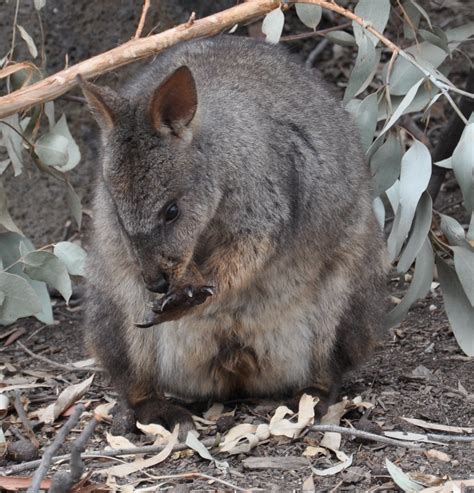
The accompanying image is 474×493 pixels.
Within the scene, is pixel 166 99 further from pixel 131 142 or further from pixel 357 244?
pixel 357 244

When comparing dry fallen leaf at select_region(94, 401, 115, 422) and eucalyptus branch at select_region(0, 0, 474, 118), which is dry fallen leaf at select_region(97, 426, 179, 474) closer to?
dry fallen leaf at select_region(94, 401, 115, 422)

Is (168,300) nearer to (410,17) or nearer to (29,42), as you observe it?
(29,42)

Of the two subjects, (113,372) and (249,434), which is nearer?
(249,434)

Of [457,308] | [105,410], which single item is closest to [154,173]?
[105,410]

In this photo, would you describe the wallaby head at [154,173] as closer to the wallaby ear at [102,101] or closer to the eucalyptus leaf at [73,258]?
the wallaby ear at [102,101]

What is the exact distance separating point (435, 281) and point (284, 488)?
248cm

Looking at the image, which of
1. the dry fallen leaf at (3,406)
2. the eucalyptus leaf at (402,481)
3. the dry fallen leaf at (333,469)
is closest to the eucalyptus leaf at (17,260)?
the dry fallen leaf at (3,406)

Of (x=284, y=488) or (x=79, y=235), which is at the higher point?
(x=284, y=488)

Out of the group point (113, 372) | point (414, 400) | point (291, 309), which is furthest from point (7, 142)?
point (414, 400)

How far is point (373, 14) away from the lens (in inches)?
184

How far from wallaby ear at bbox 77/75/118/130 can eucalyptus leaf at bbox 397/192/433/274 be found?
144cm

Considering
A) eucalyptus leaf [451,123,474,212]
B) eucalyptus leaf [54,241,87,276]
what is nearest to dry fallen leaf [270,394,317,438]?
eucalyptus leaf [451,123,474,212]

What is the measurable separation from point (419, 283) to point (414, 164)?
0.53 metres

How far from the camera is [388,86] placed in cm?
461
